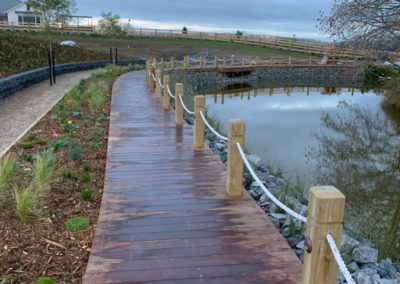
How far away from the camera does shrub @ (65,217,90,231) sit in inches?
167

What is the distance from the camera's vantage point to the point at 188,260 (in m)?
3.50

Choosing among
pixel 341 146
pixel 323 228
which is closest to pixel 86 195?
pixel 323 228

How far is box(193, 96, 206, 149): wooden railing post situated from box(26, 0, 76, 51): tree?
55.5ft

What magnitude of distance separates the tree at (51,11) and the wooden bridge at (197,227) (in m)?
17.9

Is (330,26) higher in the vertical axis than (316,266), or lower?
higher

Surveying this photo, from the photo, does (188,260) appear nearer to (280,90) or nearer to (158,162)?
(158,162)

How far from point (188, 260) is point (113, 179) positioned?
2.43 m

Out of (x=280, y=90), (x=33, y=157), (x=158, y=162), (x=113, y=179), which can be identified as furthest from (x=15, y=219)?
(x=280, y=90)

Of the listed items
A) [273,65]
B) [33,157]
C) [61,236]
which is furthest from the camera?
[273,65]

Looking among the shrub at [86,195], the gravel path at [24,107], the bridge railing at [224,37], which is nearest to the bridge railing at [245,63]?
the bridge railing at [224,37]

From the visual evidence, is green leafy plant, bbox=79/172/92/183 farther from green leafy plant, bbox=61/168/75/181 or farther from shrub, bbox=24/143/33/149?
shrub, bbox=24/143/33/149

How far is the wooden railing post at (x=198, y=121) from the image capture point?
688 centimetres

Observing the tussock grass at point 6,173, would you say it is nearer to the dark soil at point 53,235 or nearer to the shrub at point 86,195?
the dark soil at point 53,235

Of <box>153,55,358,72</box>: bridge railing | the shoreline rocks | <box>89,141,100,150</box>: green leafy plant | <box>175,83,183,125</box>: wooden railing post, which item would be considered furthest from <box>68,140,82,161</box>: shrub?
<box>153,55,358,72</box>: bridge railing
